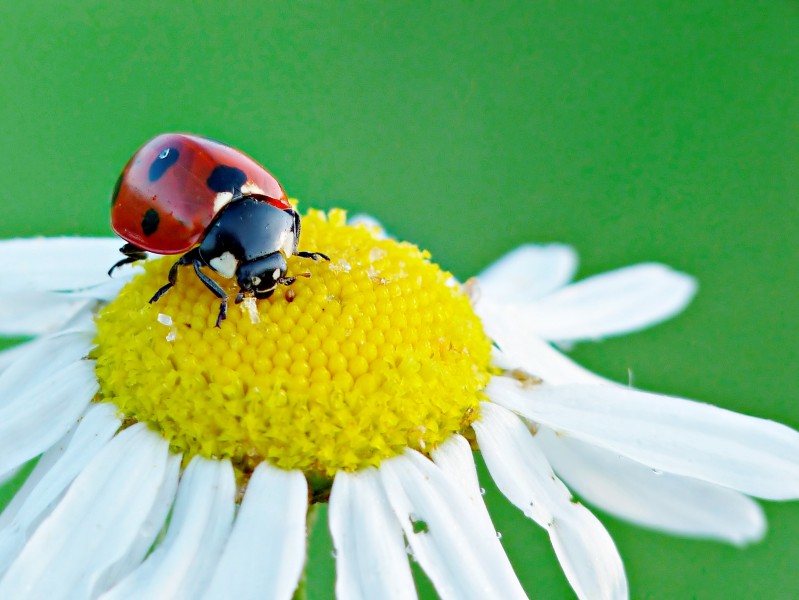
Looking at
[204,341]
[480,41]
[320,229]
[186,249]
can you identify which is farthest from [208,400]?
[480,41]

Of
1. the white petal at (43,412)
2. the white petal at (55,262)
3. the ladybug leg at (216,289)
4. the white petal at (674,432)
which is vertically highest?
the ladybug leg at (216,289)

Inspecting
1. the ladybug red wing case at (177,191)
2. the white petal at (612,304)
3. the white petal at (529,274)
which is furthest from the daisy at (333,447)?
the white petal at (529,274)

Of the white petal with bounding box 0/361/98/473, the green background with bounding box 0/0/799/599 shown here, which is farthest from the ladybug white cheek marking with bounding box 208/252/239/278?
the green background with bounding box 0/0/799/599

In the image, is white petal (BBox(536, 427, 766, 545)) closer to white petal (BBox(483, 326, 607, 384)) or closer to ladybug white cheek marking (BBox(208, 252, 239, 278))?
white petal (BBox(483, 326, 607, 384))

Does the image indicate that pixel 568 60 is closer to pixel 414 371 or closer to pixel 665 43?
pixel 665 43

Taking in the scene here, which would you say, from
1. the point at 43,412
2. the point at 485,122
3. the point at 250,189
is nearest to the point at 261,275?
the point at 250,189

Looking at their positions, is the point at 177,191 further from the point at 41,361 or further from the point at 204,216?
the point at 41,361

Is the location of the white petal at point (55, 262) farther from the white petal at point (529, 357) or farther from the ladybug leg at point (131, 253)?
the white petal at point (529, 357)
